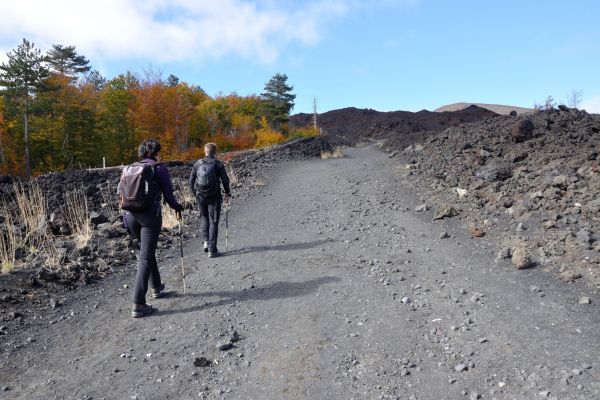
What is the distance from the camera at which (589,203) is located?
5.74 meters

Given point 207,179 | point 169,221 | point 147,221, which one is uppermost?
point 207,179

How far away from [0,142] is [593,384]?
40495 mm

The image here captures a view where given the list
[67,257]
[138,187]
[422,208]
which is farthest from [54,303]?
[422,208]

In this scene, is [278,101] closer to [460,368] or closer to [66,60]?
[66,60]

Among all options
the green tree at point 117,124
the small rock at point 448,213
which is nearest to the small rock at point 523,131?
the small rock at point 448,213

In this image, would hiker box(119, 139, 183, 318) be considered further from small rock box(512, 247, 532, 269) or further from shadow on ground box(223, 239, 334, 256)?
small rock box(512, 247, 532, 269)

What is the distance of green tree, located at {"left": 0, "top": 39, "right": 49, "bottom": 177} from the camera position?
31.1 metres

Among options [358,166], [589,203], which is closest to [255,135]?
[358,166]

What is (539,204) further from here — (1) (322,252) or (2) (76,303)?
(2) (76,303)

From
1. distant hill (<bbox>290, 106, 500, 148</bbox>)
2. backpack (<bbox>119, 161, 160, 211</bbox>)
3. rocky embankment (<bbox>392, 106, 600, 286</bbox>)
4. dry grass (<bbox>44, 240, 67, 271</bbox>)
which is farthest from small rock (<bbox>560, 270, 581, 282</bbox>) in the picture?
distant hill (<bbox>290, 106, 500, 148</bbox>)

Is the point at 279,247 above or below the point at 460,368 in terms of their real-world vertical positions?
above

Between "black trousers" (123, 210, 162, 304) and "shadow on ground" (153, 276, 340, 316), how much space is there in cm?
31

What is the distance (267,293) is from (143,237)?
1.52m

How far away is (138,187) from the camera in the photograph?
4.35 meters
